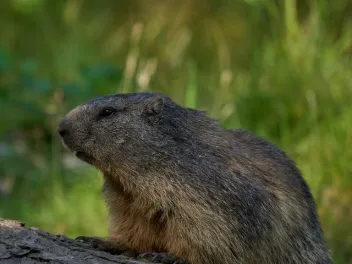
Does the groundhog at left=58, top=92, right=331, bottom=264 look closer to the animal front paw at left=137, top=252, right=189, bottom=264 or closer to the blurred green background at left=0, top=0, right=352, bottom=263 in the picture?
the animal front paw at left=137, top=252, right=189, bottom=264

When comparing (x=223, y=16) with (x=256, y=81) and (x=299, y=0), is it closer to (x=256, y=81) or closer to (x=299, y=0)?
(x=299, y=0)

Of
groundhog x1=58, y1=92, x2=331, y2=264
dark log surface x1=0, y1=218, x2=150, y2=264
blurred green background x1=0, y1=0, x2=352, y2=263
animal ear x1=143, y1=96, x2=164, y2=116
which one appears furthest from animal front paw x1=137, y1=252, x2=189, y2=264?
blurred green background x1=0, y1=0, x2=352, y2=263

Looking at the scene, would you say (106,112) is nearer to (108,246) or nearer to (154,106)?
(154,106)

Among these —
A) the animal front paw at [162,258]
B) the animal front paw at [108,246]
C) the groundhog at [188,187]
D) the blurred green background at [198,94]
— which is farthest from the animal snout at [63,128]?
the blurred green background at [198,94]

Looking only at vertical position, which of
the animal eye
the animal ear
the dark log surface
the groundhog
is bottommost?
the dark log surface

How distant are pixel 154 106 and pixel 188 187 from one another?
59 cm

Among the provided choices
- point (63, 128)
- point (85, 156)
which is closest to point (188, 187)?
point (85, 156)

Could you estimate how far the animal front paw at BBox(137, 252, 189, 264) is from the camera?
14.7 ft

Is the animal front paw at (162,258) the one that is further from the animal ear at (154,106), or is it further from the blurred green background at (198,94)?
the blurred green background at (198,94)

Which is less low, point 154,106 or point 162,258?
point 154,106

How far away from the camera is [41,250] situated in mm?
4141

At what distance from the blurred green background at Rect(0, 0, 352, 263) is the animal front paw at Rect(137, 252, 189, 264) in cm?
281

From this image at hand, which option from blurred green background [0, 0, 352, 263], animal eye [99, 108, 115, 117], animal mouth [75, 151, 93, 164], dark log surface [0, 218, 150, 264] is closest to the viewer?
dark log surface [0, 218, 150, 264]

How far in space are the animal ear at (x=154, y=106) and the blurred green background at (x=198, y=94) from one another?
8.59 ft
